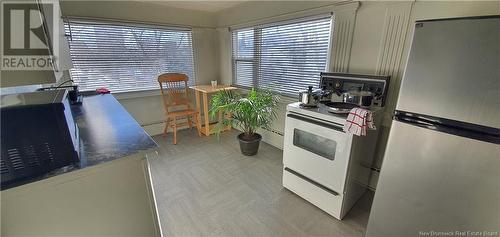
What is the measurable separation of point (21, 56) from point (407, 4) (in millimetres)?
2339

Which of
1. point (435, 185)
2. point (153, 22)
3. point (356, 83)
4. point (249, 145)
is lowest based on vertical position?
point (249, 145)

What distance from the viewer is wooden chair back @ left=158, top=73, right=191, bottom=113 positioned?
315 centimetres

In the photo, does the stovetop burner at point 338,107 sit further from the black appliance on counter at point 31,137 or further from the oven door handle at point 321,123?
the black appliance on counter at point 31,137

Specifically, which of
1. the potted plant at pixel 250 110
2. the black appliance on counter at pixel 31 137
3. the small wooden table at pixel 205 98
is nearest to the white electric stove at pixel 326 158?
the potted plant at pixel 250 110

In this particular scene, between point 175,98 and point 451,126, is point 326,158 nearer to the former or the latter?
point 451,126

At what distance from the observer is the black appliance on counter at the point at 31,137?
0.75 m

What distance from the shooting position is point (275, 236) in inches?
60.3

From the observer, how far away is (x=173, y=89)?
327cm

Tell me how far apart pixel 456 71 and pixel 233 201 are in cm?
178

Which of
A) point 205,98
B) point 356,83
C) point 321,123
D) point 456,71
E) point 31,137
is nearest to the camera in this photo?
point 31,137

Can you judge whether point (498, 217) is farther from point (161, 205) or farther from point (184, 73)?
point (184, 73)

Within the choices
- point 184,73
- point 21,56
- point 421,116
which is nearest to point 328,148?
point 421,116

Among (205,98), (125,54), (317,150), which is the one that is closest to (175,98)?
(205,98)

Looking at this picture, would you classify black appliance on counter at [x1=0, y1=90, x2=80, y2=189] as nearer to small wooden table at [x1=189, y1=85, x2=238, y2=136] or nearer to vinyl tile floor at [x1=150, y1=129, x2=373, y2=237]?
vinyl tile floor at [x1=150, y1=129, x2=373, y2=237]
